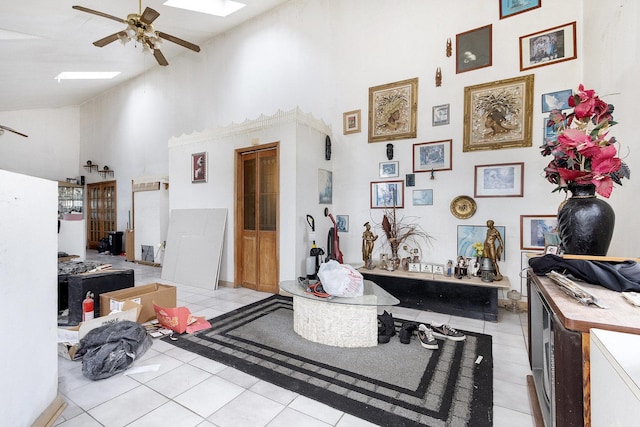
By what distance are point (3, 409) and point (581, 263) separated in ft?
9.28

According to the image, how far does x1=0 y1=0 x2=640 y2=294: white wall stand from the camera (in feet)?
8.80

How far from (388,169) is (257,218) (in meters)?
2.33

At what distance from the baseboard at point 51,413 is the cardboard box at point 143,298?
3.80 ft

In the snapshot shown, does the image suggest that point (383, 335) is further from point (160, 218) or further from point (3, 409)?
point (160, 218)

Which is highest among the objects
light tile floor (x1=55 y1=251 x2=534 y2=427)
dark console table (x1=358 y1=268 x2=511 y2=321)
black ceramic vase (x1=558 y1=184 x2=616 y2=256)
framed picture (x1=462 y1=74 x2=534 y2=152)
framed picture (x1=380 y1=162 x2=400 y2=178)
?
framed picture (x1=462 y1=74 x2=534 y2=152)

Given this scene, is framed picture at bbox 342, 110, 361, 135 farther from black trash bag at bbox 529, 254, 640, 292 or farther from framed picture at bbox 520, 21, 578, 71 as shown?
black trash bag at bbox 529, 254, 640, 292

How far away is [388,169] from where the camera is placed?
14.7 ft

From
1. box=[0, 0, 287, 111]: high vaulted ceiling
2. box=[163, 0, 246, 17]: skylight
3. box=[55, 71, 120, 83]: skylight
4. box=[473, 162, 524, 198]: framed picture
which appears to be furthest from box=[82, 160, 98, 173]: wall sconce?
box=[473, 162, 524, 198]: framed picture

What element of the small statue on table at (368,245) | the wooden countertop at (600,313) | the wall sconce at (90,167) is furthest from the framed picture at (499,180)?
the wall sconce at (90,167)

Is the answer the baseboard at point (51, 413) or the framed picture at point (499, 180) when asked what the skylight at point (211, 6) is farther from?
the baseboard at point (51, 413)

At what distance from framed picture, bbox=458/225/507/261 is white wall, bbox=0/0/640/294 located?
97 mm

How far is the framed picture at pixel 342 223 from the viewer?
15.9 feet

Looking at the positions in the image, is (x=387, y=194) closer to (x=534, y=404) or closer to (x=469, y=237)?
(x=469, y=237)

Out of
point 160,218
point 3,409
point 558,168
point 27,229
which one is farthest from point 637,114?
point 160,218
